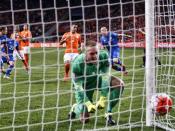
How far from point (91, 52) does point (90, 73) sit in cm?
45

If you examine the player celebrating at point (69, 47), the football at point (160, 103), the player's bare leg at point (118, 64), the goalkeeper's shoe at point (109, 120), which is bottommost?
the goalkeeper's shoe at point (109, 120)

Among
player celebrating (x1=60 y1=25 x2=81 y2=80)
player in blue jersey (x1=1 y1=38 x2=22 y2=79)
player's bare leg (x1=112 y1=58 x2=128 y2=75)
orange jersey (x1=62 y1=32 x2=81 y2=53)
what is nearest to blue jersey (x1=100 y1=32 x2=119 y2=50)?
player's bare leg (x1=112 y1=58 x2=128 y2=75)

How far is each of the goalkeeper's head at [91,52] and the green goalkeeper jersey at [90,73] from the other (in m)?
0.11

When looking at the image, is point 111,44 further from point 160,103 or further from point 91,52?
point 160,103

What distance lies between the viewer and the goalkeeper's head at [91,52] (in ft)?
22.4

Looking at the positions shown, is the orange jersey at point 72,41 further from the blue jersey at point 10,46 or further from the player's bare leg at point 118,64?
the blue jersey at point 10,46

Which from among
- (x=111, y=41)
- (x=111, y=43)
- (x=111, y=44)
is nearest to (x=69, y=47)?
(x=111, y=43)

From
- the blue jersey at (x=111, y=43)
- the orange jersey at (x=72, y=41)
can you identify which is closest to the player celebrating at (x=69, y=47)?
the orange jersey at (x=72, y=41)

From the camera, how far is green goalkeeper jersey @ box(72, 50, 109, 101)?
6988mm

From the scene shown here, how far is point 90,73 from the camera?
23.4ft

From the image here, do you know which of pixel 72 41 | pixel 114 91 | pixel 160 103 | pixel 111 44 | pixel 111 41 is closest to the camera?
pixel 160 103

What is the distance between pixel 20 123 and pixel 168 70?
2.50 m

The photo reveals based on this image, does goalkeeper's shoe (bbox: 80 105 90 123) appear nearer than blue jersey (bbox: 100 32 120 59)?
Yes

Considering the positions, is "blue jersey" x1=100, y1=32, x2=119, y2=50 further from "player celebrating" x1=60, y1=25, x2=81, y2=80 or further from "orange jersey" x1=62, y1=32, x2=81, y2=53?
"orange jersey" x1=62, y1=32, x2=81, y2=53
